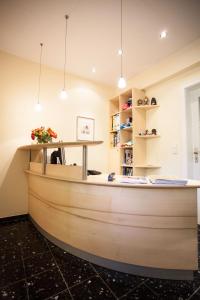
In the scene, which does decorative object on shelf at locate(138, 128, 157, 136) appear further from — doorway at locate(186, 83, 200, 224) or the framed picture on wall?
the framed picture on wall

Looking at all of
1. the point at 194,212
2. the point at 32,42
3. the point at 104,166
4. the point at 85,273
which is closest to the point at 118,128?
the point at 104,166

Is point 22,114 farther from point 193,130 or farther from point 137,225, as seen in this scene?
point 193,130

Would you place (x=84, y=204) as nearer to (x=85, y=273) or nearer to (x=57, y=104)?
(x=85, y=273)

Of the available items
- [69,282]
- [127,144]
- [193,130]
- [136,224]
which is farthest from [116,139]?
[69,282]

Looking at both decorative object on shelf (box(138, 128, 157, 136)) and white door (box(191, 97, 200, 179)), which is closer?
white door (box(191, 97, 200, 179))

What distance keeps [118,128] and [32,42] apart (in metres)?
2.34

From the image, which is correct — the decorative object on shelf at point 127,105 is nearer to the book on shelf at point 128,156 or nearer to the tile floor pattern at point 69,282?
the book on shelf at point 128,156

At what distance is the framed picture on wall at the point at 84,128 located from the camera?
12.0 feet

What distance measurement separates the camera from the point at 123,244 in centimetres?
154

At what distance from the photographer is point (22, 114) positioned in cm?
303

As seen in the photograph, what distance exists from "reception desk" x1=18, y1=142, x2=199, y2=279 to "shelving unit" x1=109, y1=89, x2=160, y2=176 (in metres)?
1.82

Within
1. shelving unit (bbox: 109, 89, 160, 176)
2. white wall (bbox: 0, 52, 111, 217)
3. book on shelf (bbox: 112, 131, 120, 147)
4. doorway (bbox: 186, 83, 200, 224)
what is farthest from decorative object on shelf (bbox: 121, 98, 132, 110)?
doorway (bbox: 186, 83, 200, 224)

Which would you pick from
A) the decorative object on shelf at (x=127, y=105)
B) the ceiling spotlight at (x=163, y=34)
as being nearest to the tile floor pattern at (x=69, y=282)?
the decorative object on shelf at (x=127, y=105)

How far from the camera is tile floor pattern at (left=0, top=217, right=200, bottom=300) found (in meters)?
1.33
